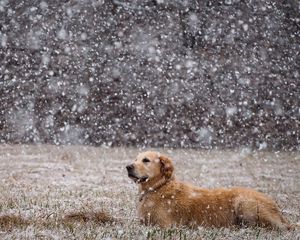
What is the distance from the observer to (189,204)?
647cm

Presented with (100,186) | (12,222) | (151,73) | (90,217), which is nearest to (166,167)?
(90,217)

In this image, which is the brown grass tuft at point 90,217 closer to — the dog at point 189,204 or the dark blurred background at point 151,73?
the dog at point 189,204

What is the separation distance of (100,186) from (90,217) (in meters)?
5.25

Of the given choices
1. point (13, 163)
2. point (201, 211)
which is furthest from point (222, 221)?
→ point (13, 163)

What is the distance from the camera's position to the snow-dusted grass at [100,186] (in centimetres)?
550

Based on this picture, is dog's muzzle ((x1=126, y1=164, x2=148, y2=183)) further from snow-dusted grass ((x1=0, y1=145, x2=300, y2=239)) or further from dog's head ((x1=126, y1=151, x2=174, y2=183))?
snow-dusted grass ((x1=0, y1=145, x2=300, y2=239))

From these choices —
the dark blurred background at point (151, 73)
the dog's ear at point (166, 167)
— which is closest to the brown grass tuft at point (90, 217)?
the dog's ear at point (166, 167)

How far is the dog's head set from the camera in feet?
21.1

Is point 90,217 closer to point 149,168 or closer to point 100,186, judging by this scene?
point 149,168

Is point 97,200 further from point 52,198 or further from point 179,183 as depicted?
point 179,183

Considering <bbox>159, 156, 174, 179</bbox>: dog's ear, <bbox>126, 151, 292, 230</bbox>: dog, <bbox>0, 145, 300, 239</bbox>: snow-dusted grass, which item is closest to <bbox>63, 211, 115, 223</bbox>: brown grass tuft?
<bbox>0, 145, 300, 239</bbox>: snow-dusted grass

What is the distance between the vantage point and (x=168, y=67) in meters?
27.8

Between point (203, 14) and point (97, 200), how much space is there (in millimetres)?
22875

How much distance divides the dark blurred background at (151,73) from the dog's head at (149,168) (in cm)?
1671
